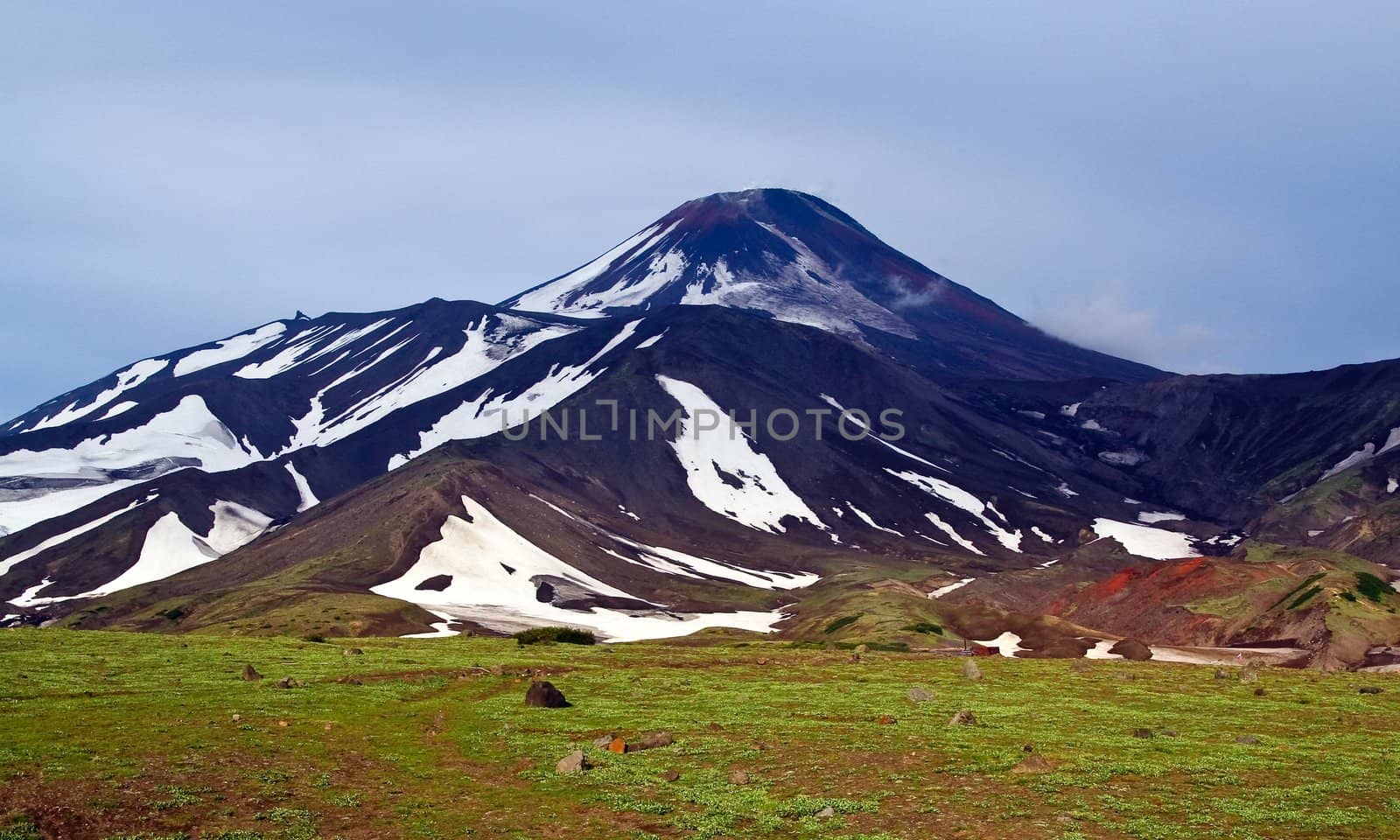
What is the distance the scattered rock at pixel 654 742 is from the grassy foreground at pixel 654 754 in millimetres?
465

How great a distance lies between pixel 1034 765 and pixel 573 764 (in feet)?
34.0

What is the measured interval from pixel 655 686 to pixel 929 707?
31.8 ft

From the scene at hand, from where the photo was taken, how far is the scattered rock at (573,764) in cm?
2827

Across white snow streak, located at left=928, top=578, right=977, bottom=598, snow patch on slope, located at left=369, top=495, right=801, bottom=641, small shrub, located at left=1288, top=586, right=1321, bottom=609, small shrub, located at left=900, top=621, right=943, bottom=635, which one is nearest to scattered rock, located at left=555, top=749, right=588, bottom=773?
small shrub, located at left=900, top=621, right=943, bottom=635

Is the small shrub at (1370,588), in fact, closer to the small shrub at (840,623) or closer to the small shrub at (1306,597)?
the small shrub at (1306,597)

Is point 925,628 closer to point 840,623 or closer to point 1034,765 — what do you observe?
point 840,623

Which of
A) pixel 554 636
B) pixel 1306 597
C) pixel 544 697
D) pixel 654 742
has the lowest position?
pixel 554 636

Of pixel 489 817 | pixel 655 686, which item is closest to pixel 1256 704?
pixel 655 686

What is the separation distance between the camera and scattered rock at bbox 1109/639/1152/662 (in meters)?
77.8

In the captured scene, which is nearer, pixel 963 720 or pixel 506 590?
pixel 963 720

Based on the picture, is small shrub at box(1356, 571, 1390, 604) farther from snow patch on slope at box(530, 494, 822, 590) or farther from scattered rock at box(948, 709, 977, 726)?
snow patch on slope at box(530, 494, 822, 590)

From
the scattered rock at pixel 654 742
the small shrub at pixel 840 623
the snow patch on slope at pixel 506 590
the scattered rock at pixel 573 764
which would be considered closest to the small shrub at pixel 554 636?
the scattered rock at pixel 654 742

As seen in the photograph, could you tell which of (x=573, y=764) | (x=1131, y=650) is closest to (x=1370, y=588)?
(x=1131, y=650)

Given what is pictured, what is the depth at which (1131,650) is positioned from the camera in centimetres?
8000
